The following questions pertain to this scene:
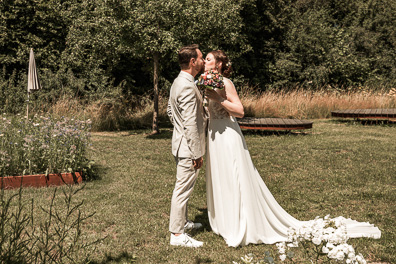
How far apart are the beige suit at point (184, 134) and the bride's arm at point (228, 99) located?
0.48 ft

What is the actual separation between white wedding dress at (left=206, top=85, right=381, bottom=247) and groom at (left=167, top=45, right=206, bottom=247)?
0.85 ft

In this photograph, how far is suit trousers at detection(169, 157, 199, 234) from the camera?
12.9ft

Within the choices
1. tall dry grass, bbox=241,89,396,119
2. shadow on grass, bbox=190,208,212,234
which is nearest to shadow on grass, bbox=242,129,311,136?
tall dry grass, bbox=241,89,396,119

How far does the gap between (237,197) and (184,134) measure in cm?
91

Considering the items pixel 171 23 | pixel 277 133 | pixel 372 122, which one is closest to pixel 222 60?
pixel 171 23

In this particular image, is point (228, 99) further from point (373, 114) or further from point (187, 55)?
point (373, 114)

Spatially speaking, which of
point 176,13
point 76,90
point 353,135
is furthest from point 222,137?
point 76,90

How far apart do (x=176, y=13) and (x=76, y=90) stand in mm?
6446

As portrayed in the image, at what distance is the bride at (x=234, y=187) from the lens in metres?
4.00

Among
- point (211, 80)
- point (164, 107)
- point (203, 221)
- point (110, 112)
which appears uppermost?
point (211, 80)

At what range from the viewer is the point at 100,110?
14.1 metres

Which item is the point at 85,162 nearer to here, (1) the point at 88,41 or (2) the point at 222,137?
(2) the point at 222,137

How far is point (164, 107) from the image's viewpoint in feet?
52.7

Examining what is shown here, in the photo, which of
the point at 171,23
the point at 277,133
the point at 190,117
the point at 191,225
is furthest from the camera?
the point at 277,133
